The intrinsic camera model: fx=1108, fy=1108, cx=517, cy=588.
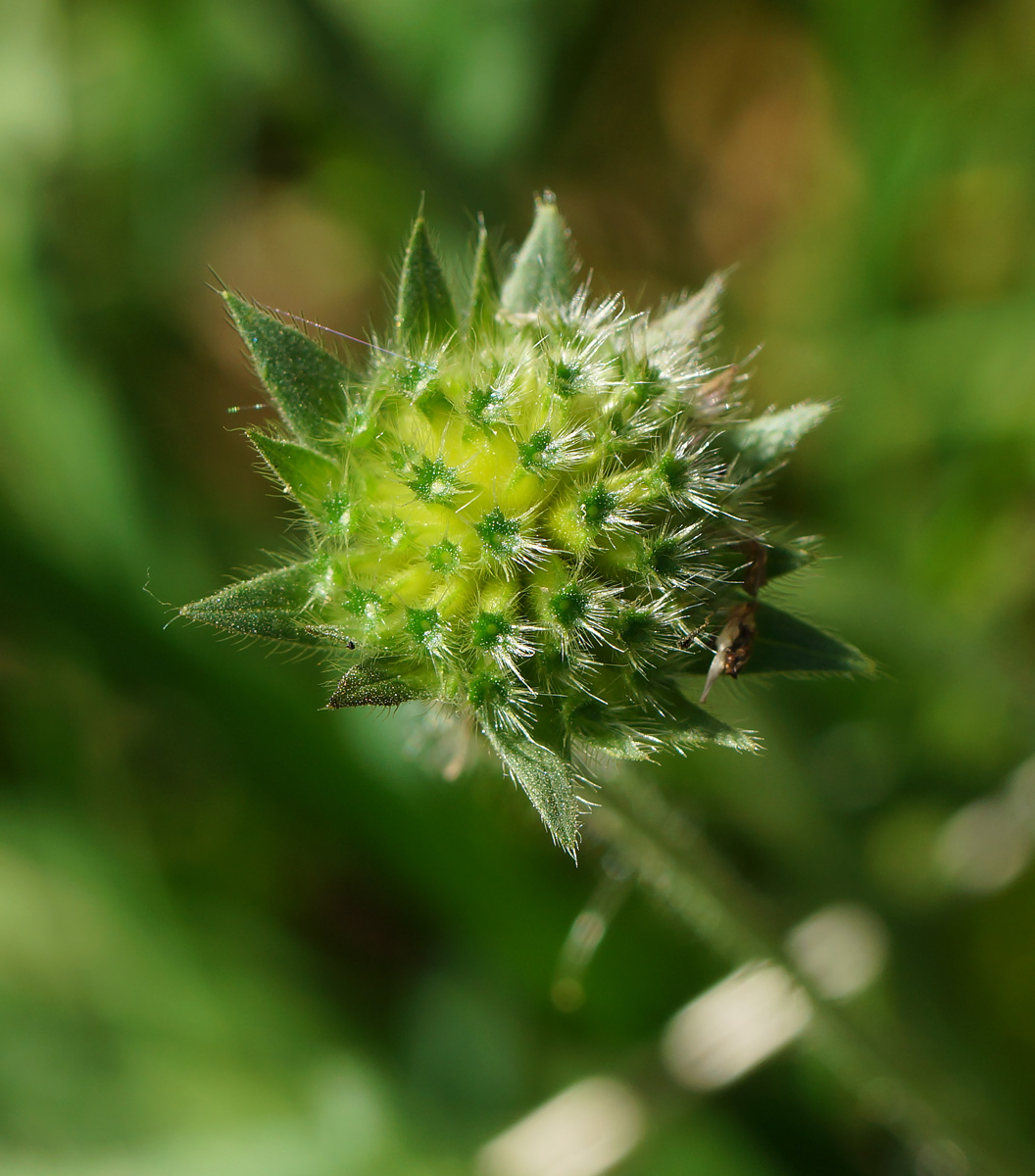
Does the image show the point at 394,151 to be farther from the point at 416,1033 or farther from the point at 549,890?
the point at 416,1033

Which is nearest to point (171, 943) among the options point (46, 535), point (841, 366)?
point (46, 535)

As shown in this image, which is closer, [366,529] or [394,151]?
[366,529]

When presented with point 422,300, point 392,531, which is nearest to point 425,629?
point 392,531

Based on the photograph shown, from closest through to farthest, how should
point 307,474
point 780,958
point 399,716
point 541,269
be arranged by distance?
point 307,474
point 541,269
point 780,958
point 399,716

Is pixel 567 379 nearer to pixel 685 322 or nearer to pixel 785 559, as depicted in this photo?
pixel 685 322

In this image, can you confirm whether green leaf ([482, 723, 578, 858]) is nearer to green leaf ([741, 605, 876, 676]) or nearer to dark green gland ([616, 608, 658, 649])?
dark green gland ([616, 608, 658, 649])

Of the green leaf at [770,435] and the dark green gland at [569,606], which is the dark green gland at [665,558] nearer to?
the dark green gland at [569,606]

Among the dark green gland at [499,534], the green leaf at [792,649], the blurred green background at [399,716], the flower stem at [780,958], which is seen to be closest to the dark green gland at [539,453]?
the dark green gland at [499,534]
